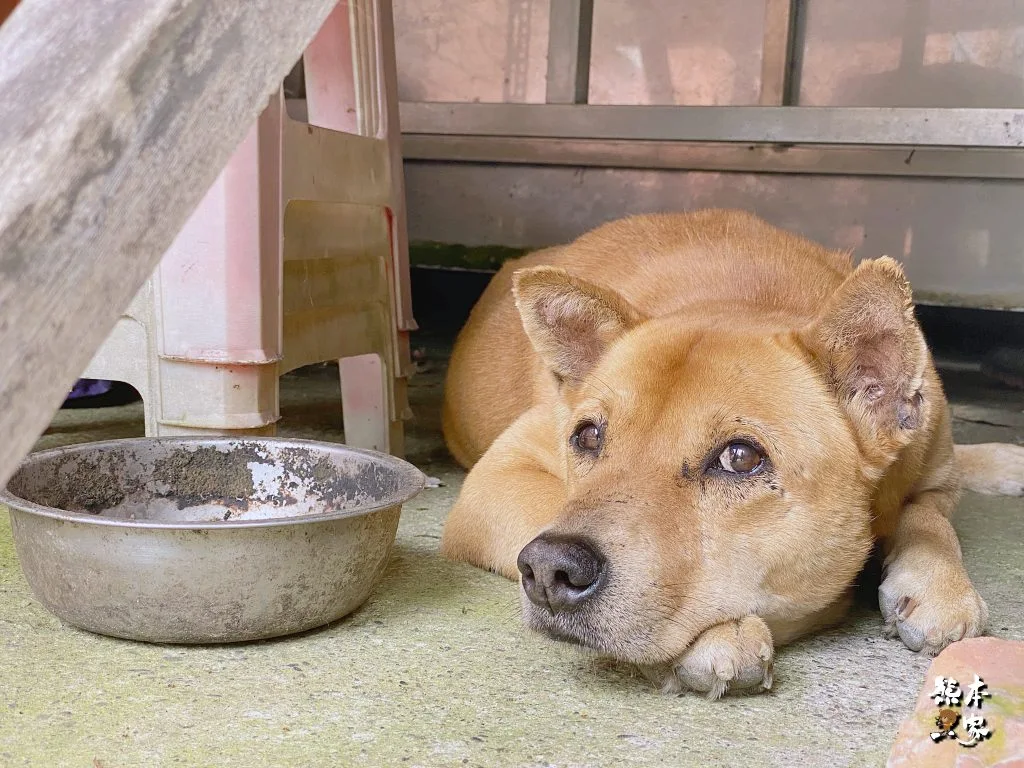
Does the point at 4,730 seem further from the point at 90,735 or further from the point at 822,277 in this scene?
the point at 822,277

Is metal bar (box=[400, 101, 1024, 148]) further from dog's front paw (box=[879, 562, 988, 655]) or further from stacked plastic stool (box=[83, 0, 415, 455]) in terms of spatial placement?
dog's front paw (box=[879, 562, 988, 655])

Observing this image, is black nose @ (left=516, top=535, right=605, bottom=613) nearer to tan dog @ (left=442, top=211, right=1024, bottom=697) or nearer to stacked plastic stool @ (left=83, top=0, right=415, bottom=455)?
tan dog @ (left=442, top=211, right=1024, bottom=697)

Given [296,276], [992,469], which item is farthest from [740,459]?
[992,469]

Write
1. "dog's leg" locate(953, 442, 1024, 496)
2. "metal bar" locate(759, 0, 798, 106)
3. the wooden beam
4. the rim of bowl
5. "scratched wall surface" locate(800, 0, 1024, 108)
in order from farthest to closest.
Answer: "metal bar" locate(759, 0, 798, 106)
"scratched wall surface" locate(800, 0, 1024, 108)
"dog's leg" locate(953, 442, 1024, 496)
the rim of bowl
the wooden beam

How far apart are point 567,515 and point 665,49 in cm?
542

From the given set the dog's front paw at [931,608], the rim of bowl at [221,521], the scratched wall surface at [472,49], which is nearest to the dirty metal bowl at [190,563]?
the rim of bowl at [221,521]

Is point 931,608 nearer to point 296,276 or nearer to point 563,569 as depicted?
point 563,569

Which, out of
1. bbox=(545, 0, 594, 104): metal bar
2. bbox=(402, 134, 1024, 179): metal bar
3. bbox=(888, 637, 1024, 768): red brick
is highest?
bbox=(545, 0, 594, 104): metal bar

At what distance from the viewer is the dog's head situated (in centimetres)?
188

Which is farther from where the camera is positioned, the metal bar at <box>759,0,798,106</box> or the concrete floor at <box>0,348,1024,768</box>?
the metal bar at <box>759,0,798,106</box>

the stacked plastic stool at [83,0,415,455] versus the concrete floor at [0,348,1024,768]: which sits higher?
the stacked plastic stool at [83,0,415,455]

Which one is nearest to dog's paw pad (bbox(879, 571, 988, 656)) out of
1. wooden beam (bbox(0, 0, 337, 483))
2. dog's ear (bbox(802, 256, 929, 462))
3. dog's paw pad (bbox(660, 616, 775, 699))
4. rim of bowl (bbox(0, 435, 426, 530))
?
dog's ear (bbox(802, 256, 929, 462))

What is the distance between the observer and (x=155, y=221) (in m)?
1.00

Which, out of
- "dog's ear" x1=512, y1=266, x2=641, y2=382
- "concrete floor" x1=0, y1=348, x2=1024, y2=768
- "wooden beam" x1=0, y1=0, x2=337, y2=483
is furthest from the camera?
"dog's ear" x1=512, y1=266, x2=641, y2=382
